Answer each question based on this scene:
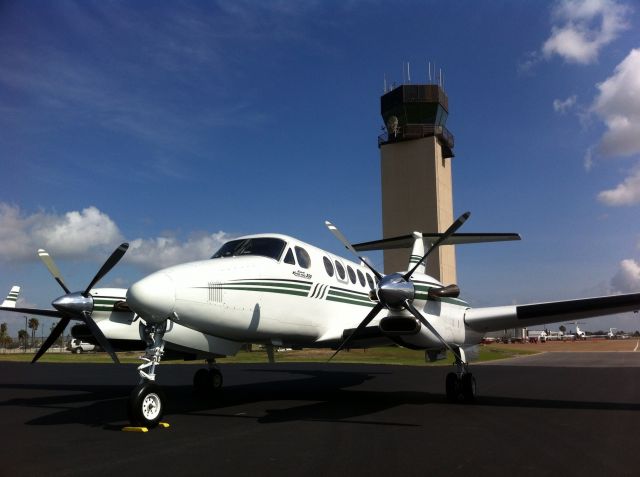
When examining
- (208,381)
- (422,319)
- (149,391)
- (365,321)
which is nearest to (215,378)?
(208,381)

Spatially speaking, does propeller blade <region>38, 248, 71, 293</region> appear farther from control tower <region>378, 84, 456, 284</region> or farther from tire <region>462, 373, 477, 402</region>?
control tower <region>378, 84, 456, 284</region>

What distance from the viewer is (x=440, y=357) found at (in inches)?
495

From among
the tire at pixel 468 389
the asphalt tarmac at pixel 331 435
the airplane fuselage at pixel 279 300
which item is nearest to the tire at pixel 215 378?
the asphalt tarmac at pixel 331 435

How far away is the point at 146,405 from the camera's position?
28.7 ft

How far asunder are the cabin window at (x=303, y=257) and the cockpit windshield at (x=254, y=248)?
0.52 metres

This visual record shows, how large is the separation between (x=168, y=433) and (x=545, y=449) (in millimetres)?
5630

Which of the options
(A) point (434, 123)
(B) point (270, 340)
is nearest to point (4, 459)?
(B) point (270, 340)

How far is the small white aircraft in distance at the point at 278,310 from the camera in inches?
358

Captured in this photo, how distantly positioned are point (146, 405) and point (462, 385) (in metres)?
7.42

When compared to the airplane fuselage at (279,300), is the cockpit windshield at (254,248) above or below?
above

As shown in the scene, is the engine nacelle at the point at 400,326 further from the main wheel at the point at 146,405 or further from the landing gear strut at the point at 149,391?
the main wheel at the point at 146,405

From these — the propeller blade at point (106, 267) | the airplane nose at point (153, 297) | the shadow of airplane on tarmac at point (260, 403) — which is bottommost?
the shadow of airplane on tarmac at point (260, 403)

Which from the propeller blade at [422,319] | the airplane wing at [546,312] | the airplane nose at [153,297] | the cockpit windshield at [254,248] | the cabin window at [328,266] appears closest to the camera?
the airplane nose at [153,297]

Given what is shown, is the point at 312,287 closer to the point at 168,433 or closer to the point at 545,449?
the point at 168,433
